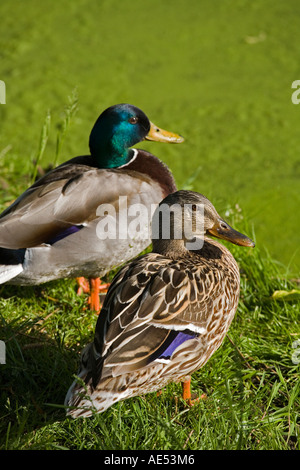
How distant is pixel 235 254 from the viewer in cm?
370

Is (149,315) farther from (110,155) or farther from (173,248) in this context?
(110,155)

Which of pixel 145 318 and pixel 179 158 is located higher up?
pixel 179 158

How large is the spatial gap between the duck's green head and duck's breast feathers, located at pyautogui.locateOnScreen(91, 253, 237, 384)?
1.16 meters

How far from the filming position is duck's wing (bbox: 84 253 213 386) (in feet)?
7.55

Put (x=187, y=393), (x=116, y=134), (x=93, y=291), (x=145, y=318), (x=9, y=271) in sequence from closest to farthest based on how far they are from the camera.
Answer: (x=145, y=318), (x=187, y=393), (x=9, y=271), (x=93, y=291), (x=116, y=134)

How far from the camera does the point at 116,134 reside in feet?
11.8

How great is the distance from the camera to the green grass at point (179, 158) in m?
2.57

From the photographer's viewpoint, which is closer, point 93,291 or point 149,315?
point 149,315

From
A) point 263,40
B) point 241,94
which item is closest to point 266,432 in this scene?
point 241,94

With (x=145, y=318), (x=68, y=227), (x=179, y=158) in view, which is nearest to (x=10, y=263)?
(x=68, y=227)

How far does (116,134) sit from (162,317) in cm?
154

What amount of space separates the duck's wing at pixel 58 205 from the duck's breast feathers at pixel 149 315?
738 mm

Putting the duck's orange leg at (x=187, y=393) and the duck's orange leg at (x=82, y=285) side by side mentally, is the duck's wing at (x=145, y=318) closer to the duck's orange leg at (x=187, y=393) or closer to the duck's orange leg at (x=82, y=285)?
the duck's orange leg at (x=187, y=393)

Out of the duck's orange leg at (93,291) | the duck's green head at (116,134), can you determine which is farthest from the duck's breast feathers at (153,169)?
the duck's orange leg at (93,291)
